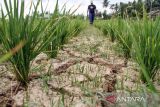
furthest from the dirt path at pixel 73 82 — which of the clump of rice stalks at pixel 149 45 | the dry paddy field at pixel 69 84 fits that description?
the clump of rice stalks at pixel 149 45

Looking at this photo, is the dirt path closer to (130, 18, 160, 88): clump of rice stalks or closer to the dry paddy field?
the dry paddy field

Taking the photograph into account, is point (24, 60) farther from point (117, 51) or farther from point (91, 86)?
point (117, 51)

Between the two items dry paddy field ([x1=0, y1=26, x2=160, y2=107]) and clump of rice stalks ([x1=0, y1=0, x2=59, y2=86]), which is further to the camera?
clump of rice stalks ([x1=0, y1=0, x2=59, y2=86])

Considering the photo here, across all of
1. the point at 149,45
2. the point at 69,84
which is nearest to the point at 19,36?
the point at 69,84

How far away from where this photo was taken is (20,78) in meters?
1.42

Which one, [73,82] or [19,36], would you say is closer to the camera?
[19,36]

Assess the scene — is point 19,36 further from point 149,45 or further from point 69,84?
point 149,45

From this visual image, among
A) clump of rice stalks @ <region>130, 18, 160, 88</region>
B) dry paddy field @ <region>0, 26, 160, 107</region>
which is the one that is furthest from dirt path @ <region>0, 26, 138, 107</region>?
clump of rice stalks @ <region>130, 18, 160, 88</region>

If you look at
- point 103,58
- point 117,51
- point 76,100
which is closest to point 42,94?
point 76,100

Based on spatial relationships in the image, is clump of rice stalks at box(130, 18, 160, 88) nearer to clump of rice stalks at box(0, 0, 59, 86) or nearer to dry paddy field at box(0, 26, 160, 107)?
dry paddy field at box(0, 26, 160, 107)

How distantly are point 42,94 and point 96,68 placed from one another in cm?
71

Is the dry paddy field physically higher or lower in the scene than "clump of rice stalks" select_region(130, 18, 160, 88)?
lower

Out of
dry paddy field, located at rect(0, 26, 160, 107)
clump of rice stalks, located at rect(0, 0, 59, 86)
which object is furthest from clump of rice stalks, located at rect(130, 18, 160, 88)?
clump of rice stalks, located at rect(0, 0, 59, 86)

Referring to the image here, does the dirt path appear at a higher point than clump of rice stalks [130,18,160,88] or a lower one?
lower
